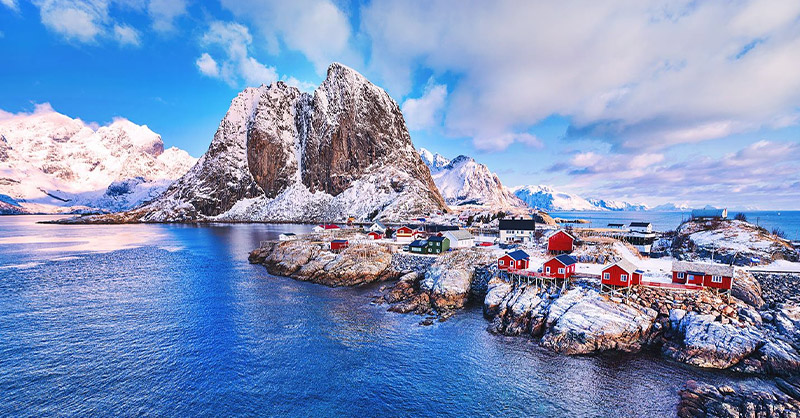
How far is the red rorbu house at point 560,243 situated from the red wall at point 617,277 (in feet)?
62.2

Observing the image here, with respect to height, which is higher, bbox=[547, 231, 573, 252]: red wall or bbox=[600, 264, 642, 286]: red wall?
bbox=[547, 231, 573, 252]: red wall

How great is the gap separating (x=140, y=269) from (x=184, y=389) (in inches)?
2232

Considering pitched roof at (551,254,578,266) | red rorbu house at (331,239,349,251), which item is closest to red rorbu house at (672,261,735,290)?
pitched roof at (551,254,578,266)

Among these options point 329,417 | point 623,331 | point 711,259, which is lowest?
point 329,417

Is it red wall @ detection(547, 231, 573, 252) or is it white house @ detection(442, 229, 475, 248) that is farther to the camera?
white house @ detection(442, 229, 475, 248)

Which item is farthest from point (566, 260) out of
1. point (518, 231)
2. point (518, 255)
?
point (518, 231)

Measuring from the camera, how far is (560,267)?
4334cm

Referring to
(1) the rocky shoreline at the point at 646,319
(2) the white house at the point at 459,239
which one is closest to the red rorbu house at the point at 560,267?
(1) the rocky shoreline at the point at 646,319

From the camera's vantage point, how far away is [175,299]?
4734 cm

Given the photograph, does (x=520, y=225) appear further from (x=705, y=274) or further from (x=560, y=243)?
(x=705, y=274)

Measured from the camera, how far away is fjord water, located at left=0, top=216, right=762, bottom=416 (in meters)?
23.1

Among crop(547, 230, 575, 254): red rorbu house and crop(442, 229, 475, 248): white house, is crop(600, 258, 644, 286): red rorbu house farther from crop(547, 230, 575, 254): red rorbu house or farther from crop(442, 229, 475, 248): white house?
crop(442, 229, 475, 248): white house

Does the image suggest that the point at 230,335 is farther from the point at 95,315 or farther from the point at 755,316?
the point at 755,316

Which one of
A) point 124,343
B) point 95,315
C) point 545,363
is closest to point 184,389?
point 124,343
